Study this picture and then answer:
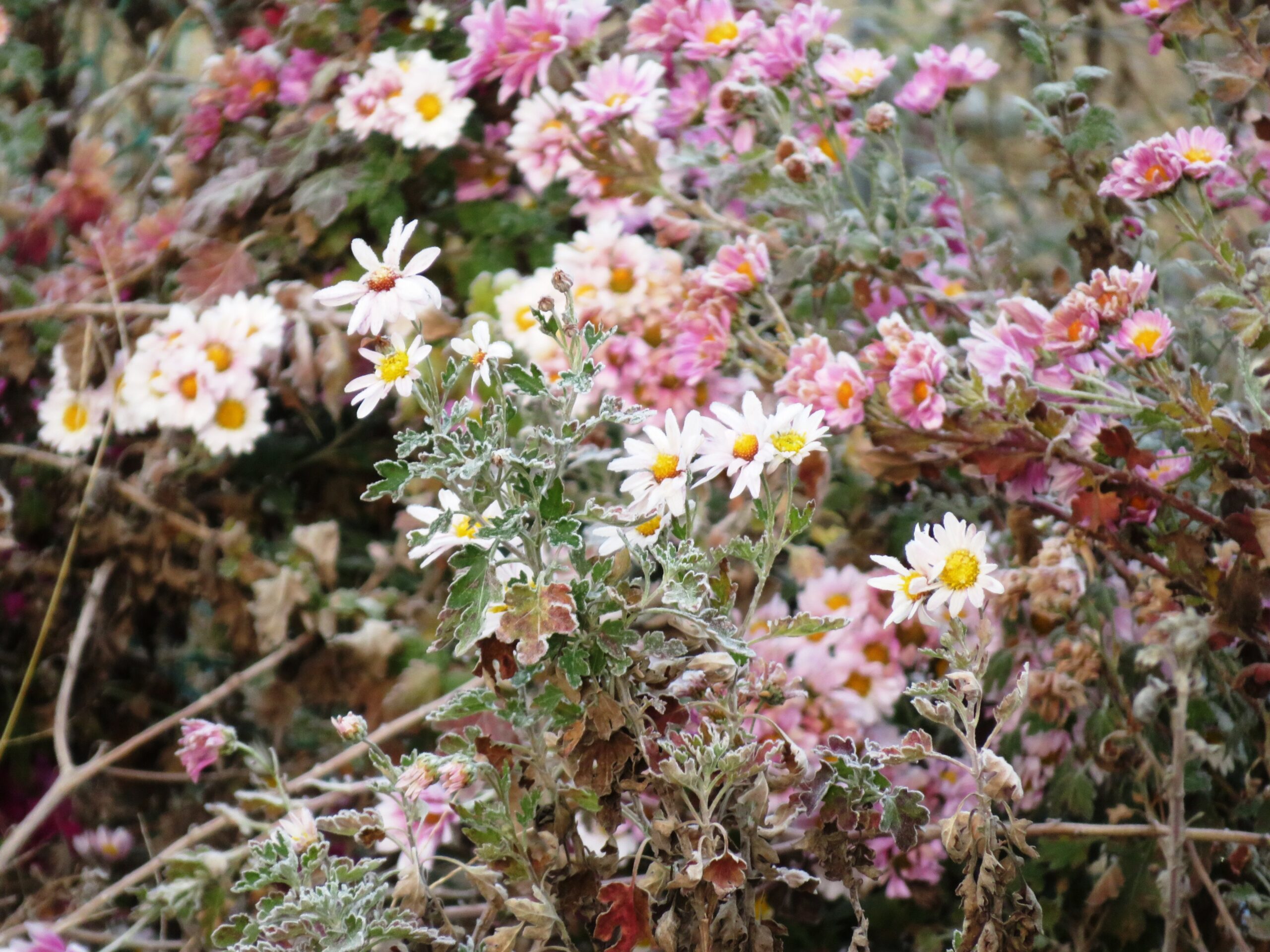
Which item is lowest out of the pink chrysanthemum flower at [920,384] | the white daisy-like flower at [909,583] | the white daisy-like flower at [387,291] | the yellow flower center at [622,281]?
the yellow flower center at [622,281]

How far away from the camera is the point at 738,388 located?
3.58 ft

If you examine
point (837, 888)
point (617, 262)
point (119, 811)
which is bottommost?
point (119, 811)

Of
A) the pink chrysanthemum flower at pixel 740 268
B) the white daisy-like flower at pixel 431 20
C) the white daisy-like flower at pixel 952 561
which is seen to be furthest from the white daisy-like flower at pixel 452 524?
the white daisy-like flower at pixel 431 20

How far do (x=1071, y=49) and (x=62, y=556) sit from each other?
97.9 inches

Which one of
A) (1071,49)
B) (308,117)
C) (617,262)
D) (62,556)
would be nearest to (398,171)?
(308,117)

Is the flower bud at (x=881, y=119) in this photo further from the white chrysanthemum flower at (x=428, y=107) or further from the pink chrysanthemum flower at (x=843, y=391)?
the white chrysanthemum flower at (x=428, y=107)

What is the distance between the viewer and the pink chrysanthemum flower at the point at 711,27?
1.06 meters

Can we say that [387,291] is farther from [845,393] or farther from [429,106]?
[429,106]

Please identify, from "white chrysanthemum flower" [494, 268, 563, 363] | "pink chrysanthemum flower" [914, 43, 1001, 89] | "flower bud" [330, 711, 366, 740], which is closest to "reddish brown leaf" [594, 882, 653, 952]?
"flower bud" [330, 711, 366, 740]

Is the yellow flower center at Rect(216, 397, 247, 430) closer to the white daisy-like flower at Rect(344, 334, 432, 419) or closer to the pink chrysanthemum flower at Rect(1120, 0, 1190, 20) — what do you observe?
the white daisy-like flower at Rect(344, 334, 432, 419)

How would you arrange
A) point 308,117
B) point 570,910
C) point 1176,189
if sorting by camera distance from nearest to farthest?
point 570,910, point 1176,189, point 308,117

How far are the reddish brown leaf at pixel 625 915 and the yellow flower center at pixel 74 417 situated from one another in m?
0.89

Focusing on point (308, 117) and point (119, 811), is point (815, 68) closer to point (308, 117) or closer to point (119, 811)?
point (308, 117)

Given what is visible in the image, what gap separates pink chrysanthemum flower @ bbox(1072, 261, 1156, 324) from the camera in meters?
0.77
